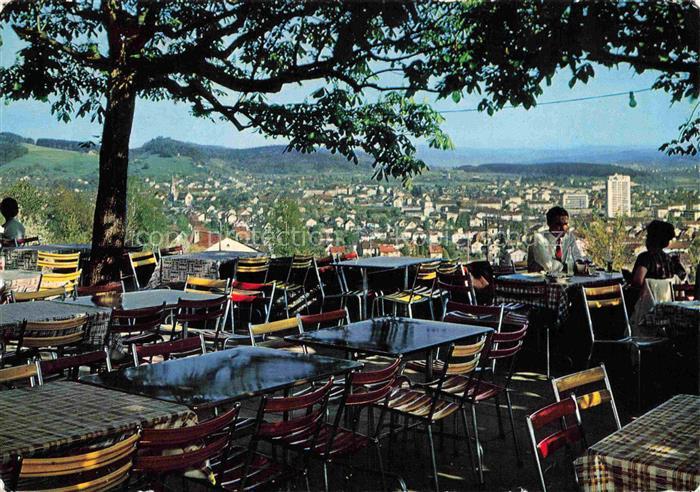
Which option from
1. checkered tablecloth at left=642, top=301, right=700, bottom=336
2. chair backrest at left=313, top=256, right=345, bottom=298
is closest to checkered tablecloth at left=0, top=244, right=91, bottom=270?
chair backrest at left=313, top=256, right=345, bottom=298

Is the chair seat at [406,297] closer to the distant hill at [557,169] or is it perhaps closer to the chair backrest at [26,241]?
the distant hill at [557,169]

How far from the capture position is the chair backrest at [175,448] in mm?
2961

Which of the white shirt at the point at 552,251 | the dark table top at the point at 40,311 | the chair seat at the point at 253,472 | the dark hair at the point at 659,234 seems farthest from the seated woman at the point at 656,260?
the dark table top at the point at 40,311

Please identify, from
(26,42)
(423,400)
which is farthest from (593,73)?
(26,42)

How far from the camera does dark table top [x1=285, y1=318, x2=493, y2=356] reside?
4.68m

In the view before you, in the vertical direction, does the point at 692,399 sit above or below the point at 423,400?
above

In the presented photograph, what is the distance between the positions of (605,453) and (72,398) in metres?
2.10

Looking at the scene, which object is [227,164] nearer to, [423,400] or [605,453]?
[423,400]

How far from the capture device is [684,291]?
23.8ft

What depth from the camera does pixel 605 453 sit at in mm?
2475

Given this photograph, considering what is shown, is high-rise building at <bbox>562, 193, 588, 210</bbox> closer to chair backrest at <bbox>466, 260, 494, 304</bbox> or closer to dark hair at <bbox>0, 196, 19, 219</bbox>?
chair backrest at <bbox>466, 260, 494, 304</bbox>

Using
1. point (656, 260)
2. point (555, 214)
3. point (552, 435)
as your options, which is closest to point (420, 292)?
point (555, 214)

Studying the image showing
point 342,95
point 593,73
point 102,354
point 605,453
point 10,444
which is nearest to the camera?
point 605,453

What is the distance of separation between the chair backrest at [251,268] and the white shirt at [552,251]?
10.2 ft
